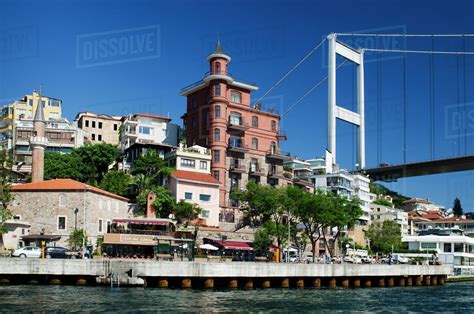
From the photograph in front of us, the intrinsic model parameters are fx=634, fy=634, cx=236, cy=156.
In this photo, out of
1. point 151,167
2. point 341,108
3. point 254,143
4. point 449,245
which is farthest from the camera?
point 341,108

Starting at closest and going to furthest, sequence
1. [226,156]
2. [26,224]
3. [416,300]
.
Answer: [416,300] < [26,224] < [226,156]

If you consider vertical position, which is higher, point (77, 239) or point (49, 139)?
point (49, 139)

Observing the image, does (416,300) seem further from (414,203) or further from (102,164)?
(414,203)

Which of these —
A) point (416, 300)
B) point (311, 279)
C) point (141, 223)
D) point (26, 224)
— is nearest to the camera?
point (416, 300)

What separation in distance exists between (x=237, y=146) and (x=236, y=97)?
659 cm

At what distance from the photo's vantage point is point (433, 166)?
92.1m

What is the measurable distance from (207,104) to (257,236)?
67.9ft

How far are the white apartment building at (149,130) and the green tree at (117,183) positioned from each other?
18624 mm

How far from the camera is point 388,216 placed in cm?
11400

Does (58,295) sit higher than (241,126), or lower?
lower

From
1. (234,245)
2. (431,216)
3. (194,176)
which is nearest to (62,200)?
(234,245)

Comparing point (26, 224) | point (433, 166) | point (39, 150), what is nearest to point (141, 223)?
point (26, 224)

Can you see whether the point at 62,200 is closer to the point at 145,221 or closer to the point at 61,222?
the point at 61,222

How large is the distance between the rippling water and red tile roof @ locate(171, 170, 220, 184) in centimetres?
2798
